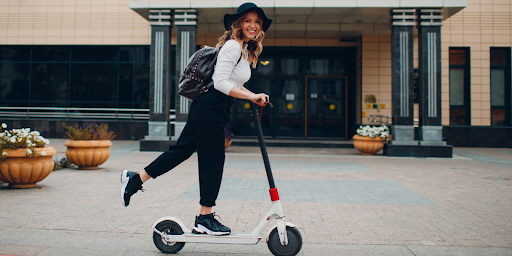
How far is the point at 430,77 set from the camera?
40.9 ft

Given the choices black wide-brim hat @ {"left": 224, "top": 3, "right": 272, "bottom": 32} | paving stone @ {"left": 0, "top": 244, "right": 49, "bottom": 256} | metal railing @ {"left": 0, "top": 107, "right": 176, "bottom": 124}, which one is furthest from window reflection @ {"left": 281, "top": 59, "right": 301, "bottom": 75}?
paving stone @ {"left": 0, "top": 244, "right": 49, "bottom": 256}

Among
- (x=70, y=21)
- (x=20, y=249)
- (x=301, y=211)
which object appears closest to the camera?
(x=20, y=249)

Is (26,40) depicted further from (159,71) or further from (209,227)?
(209,227)

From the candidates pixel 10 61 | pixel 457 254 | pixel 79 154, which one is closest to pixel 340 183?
pixel 457 254

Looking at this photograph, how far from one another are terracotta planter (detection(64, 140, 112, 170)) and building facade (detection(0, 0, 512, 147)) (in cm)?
768

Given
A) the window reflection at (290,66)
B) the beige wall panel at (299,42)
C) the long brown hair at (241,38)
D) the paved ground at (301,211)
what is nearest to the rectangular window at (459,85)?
the beige wall panel at (299,42)

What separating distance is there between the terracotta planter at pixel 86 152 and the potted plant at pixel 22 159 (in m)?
2.19

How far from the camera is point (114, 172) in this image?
796 centimetres

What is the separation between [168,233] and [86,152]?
5808 mm

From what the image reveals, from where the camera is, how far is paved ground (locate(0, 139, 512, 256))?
11.0 feet

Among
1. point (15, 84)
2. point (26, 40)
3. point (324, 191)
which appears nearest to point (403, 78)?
point (324, 191)

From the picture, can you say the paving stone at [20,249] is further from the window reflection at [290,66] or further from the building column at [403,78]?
the window reflection at [290,66]

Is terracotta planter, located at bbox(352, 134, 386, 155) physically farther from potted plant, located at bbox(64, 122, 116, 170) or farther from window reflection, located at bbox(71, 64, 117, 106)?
window reflection, located at bbox(71, 64, 117, 106)

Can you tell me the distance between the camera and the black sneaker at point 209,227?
294 cm
